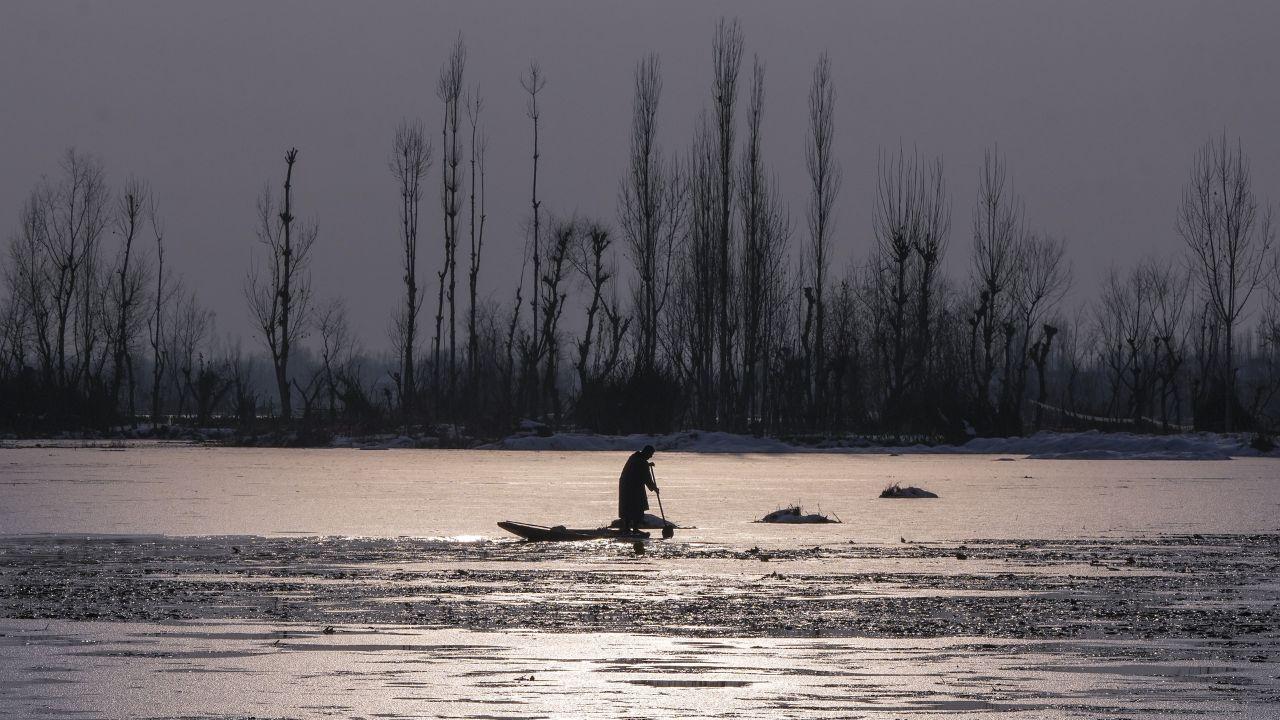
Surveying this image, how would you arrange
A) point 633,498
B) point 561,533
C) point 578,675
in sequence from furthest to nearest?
point 633,498
point 561,533
point 578,675

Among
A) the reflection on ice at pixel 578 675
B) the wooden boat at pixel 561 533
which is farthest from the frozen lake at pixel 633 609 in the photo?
the wooden boat at pixel 561 533

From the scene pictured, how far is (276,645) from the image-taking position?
1009 cm

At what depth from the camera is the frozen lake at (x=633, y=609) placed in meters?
8.35

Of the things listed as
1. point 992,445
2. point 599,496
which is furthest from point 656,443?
point 599,496

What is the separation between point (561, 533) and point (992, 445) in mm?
39825

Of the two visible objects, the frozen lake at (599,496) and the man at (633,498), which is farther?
the frozen lake at (599,496)

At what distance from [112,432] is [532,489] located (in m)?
45.7

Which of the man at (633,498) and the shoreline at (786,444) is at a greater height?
the shoreline at (786,444)

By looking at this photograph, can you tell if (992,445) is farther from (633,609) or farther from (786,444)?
(633,609)

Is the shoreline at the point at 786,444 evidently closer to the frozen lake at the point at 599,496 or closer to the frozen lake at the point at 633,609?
the frozen lake at the point at 599,496

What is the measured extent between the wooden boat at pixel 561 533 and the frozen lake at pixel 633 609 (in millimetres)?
293

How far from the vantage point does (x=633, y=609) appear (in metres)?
12.0

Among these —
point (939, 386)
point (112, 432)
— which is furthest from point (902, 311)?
point (112, 432)

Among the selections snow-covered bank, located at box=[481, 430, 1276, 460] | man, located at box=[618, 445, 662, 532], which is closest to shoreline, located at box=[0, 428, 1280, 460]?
snow-covered bank, located at box=[481, 430, 1276, 460]
